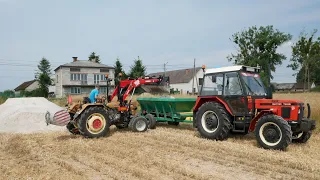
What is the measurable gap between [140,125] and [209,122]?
2650 millimetres

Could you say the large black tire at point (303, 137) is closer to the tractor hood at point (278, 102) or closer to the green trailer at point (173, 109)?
the tractor hood at point (278, 102)

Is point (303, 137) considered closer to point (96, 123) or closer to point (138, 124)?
point (138, 124)

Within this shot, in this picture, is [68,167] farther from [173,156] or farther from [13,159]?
[173,156]

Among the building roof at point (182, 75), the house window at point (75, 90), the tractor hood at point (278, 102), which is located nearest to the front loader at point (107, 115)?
the tractor hood at point (278, 102)

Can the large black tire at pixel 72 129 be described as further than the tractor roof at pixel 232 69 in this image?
Yes

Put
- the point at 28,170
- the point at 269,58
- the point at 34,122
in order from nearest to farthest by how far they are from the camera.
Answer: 1. the point at 28,170
2. the point at 34,122
3. the point at 269,58

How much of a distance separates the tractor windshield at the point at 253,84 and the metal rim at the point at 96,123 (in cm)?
436

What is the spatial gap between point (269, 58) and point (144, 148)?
48.3 m

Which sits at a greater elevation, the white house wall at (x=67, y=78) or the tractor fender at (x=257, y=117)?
the white house wall at (x=67, y=78)

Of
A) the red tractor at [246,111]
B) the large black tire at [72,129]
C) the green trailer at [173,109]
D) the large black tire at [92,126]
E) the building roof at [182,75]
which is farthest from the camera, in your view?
the building roof at [182,75]

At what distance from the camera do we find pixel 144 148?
303 inches

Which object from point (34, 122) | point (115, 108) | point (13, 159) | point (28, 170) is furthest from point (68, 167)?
point (34, 122)

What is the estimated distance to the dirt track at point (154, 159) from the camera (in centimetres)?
549

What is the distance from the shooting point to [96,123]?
9.48 meters
